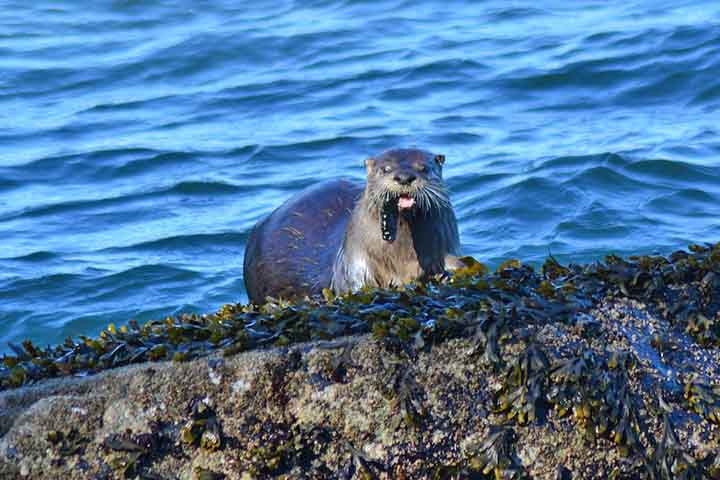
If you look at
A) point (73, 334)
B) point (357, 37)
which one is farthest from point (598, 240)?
point (357, 37)

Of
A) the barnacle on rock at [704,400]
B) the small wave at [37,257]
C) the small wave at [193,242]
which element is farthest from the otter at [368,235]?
the small wave at [37,257]

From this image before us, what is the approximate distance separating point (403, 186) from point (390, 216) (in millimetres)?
276

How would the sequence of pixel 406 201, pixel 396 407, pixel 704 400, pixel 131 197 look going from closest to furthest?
1. pixel 396 407
2. pixel 704 400
3. pixel 406 201
4. pixel 131 197

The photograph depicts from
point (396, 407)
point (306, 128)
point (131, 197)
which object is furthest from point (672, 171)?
point (396, 407)

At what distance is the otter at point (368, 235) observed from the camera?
5.53 m

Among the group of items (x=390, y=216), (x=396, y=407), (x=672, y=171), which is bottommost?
(x=672, y=171)

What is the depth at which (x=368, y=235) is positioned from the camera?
5793 millimetres

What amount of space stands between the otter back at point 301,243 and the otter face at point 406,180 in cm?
71

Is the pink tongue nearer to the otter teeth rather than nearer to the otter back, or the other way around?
the otter teeth

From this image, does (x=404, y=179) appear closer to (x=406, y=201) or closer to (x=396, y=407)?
(x=406, y=201)

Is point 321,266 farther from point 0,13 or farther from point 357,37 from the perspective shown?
point 0,13

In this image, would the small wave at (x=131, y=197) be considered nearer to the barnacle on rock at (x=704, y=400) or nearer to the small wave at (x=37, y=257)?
the small wave at (x=37, y=257)

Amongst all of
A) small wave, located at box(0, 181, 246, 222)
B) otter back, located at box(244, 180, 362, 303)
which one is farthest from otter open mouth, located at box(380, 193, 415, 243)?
small wave, located at box(0, 181, 246, 222)

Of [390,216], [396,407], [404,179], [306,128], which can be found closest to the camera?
[396,407]
